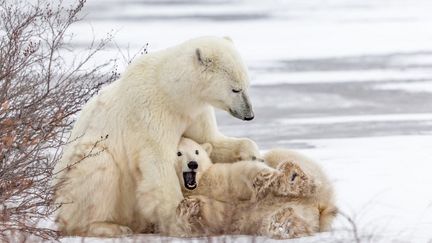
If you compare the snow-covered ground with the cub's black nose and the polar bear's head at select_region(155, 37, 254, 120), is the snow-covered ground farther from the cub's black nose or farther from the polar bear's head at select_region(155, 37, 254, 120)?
the polar bear's head at select_region(155, 37, 254, 120)

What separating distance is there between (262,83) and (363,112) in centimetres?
164

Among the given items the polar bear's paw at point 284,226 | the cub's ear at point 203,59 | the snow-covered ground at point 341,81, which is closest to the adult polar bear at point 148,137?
the cub's ear at point 203,59

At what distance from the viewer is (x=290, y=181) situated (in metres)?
5.28

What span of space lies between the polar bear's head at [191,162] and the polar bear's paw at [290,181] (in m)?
0.39

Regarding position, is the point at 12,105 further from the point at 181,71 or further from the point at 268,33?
the point at 268,33

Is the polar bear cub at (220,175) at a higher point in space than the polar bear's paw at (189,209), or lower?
higher

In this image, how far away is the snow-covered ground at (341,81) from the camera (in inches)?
265

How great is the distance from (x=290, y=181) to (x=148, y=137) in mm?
738

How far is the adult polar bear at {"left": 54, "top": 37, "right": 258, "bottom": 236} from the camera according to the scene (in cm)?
541

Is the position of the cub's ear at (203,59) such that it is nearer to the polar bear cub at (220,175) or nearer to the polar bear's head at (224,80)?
the polar bear's head at (224,80)

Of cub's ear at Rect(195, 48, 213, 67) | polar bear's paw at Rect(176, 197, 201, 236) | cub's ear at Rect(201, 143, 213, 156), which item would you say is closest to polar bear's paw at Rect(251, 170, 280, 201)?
polar bear's paw at Rect(176, 197, 201, 236)

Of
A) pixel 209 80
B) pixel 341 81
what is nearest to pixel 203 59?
pixel 209 80

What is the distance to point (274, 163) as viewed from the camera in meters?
5.64

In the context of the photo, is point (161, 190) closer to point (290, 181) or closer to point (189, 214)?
point (189, 214)
